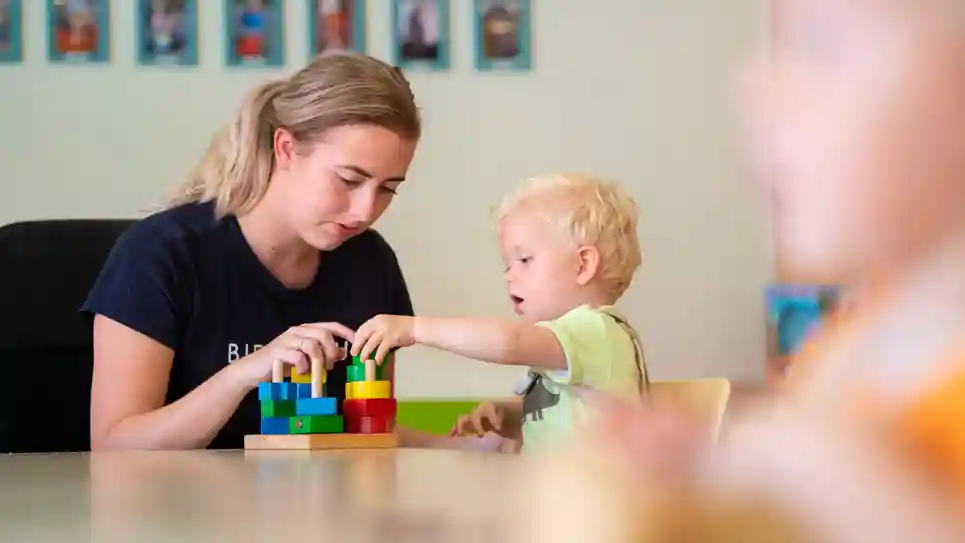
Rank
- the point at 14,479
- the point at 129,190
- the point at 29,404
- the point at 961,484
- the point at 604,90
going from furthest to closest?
the point at 604,90 → the point at 129,190 → the point at 29,404 → the point at 14,479 → the point at 961,484

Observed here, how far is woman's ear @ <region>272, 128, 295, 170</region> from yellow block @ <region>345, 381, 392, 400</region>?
0.37 meters

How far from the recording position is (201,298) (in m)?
1.30

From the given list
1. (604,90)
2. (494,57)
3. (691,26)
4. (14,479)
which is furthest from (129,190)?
(14,479)

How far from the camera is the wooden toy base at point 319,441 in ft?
3.31

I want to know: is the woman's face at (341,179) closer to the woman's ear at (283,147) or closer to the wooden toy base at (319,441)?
the woman's ear at (283,147)

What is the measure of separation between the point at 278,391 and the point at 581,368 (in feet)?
1.03

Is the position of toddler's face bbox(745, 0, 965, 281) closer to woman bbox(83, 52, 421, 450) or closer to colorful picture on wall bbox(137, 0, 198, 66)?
woman bbox(83, 52, 421, 450)

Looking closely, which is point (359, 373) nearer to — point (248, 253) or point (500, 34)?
point (248, 253)

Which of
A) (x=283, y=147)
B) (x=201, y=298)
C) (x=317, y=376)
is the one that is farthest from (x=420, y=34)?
(x=317, y=376)

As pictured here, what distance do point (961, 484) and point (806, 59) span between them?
0.04 m

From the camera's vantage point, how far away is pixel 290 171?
1.37m

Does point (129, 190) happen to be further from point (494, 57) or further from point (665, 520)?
point (665, 520)

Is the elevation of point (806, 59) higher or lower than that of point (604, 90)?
lower

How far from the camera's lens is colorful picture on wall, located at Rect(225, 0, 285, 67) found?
220 cm
